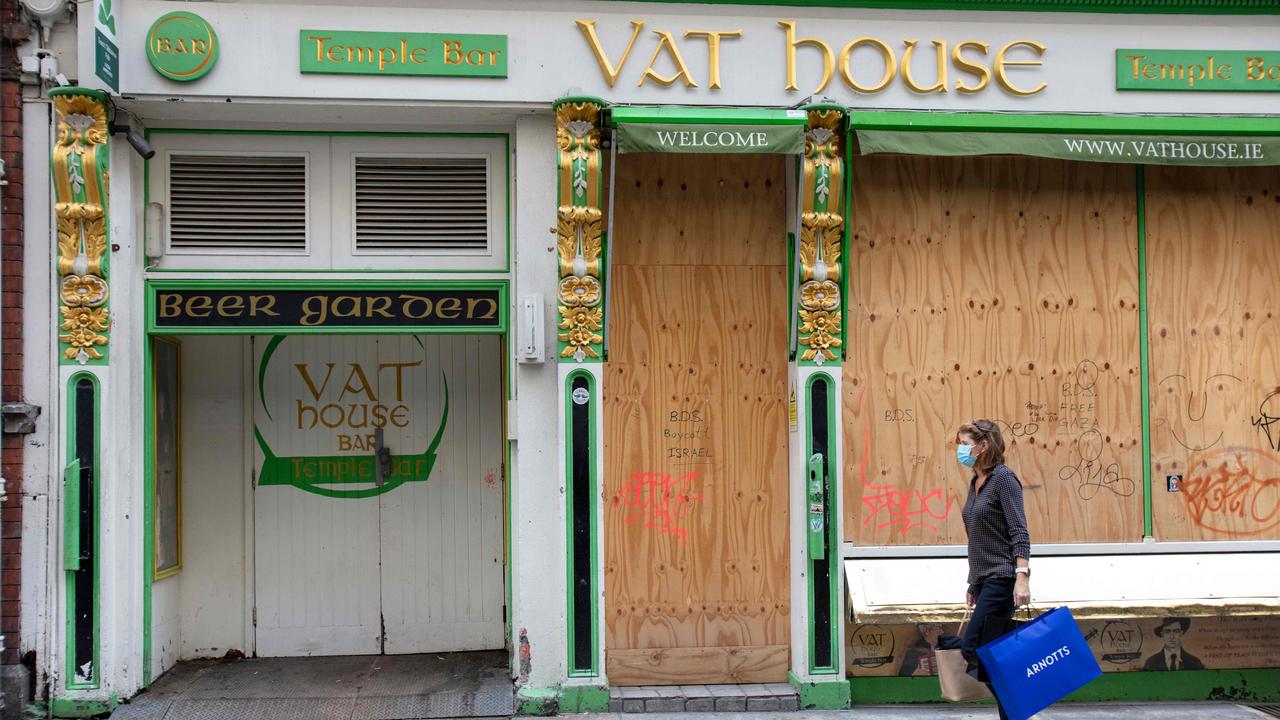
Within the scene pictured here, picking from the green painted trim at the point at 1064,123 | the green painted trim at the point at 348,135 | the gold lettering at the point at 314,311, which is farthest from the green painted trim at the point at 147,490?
the green painted trim at the point at 1064,123

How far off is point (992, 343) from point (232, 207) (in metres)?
5.07

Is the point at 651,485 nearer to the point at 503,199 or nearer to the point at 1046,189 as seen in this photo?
the point at 503,199

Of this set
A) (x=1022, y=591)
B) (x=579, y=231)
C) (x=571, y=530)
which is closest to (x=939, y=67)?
(x=579, y=231)

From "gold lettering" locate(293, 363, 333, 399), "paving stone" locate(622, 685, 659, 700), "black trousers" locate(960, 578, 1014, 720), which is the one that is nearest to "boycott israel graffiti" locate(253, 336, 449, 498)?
"gold lettering" locate(293, 363, 333, 399)

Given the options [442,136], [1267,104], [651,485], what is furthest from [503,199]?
[1267,104]

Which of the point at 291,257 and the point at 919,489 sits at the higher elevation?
the point at 291,257

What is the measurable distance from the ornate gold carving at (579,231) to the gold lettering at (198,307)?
87.6 inches

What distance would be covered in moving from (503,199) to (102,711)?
13.1ft

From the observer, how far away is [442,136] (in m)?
7.90

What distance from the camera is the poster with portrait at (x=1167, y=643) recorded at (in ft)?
26.0

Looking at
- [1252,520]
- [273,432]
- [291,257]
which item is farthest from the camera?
[273,432]

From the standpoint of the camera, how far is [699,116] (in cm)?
743

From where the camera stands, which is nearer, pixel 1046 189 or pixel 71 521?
pixel 71 521

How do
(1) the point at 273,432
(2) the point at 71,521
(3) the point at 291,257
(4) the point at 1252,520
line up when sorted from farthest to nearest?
(1) the point at 273,432 → (4) the point at 1252,520 → (3) the point at 291,257 → (2) the point at 71,521
